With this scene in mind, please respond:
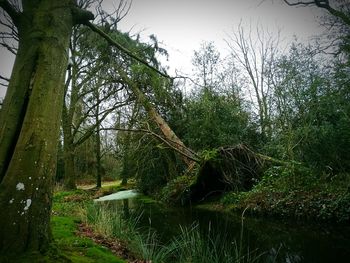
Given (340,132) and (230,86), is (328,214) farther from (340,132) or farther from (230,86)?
(230,86)

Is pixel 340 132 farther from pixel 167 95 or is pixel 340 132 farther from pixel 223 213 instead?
pixel 167 95

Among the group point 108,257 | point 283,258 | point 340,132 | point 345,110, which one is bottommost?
point 283,258

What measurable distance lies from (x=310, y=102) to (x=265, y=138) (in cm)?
536

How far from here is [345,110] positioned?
7.92 metres

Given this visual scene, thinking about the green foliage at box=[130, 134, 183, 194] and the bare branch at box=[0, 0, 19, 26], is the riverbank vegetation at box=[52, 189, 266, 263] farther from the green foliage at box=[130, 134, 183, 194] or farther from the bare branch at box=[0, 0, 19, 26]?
the green foliage at box=[130, 134, 183, 194]

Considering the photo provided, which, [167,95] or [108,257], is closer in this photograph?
[108,257]

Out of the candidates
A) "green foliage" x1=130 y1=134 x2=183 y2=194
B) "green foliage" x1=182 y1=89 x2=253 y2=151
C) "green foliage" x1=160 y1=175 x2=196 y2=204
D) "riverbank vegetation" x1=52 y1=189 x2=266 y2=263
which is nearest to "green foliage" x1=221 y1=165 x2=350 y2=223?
"green foliage" x1=160 y1=175 x2=196 y2=204

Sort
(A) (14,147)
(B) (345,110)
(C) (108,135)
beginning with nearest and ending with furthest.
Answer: (A) (14,147), (B) (345,110), (C) (108,135)

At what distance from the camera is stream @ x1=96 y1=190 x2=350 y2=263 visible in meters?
5.20

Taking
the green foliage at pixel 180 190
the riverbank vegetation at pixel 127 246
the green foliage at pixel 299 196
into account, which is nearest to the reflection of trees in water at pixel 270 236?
the riverbank vegetation at pixel 127 246

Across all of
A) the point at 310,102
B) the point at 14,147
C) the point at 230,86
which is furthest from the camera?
the point at 230,86

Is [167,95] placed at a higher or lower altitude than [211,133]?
higher

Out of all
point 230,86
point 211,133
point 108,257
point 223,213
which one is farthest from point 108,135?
point 108,257

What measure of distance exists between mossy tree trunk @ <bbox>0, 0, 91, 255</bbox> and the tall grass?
207 cm
